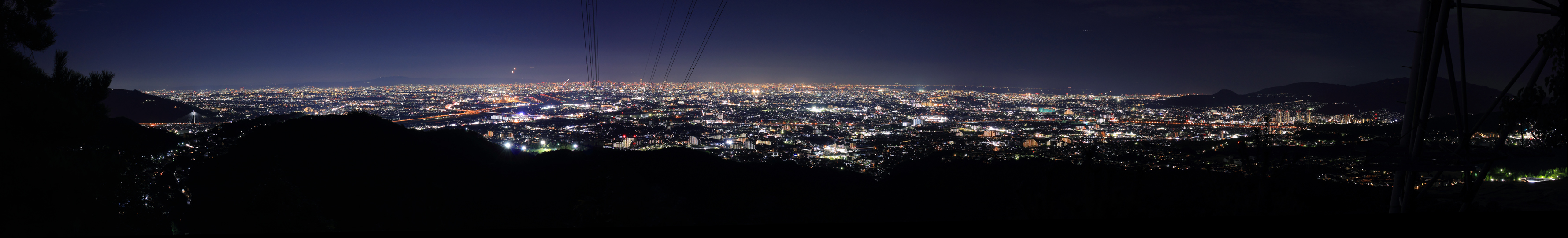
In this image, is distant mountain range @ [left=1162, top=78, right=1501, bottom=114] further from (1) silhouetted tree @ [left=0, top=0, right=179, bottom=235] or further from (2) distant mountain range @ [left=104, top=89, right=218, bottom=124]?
(2) distant mountain range @ [left=104, top=89, right=218, bottom=124]

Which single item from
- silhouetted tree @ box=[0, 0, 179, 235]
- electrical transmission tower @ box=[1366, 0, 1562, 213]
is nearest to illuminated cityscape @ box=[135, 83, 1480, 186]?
electrical transmission tower @ box=[1366, 0, 1562, 213]

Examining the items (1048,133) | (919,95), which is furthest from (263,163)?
(919,95)

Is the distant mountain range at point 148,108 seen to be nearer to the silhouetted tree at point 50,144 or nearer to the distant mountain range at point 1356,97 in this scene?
the silhouetted tree at point 50,144

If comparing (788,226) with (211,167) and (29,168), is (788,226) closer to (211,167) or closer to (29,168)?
(29,168)

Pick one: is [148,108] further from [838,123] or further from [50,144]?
[838,123]

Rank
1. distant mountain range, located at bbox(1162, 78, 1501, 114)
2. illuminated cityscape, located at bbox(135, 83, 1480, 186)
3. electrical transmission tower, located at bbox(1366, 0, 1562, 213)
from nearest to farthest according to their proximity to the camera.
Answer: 1. electrical transmission tower, located at bbox(1366, 0, 1562, 213)
2. distant mountain range, located at bbox(1162, 78, 1501, 114)
3. illuminated cityscape, located at bbox(135, 83, 1480, 186)
